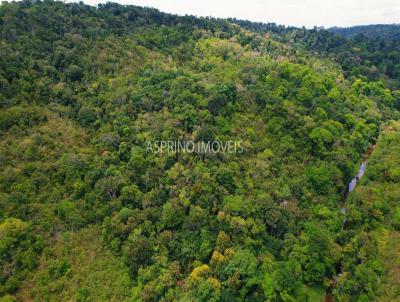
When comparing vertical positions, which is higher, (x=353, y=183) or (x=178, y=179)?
(x=178, y=179)

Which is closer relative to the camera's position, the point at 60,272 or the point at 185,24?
the point at 60,272

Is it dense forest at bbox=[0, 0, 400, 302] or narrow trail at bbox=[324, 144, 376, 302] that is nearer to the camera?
dense forest at bbox=[0, 0, 400, 302]

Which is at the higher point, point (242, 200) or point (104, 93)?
point (104, 93)

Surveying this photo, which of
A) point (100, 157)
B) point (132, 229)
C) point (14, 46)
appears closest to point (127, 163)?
point (100, 157)

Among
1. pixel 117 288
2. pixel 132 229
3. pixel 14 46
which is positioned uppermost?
pixel 14 46

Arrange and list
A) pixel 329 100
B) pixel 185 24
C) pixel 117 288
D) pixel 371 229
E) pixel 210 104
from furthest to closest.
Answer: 1. pixel 185 24
2. pixel 329 100
3. pixel 210 104
4. pixel 371 229
5. pixel 117 288

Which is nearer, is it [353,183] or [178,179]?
[178,179]

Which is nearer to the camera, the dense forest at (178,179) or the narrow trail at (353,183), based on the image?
the dense forest at (178,179)

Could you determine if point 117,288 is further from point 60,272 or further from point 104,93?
point 104,93
